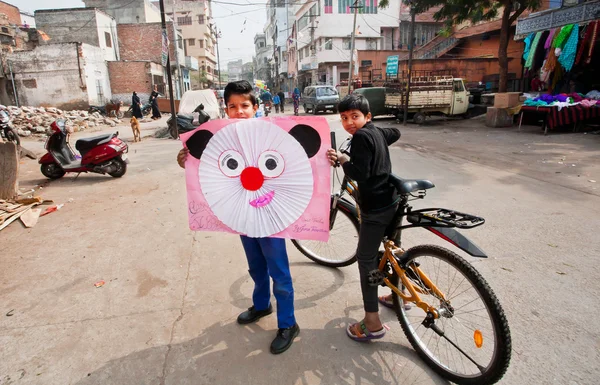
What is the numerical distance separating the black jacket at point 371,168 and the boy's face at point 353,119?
4cm

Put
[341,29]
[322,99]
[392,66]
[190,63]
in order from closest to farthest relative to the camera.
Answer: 1. [392,66]
2. [322,99]
3. [341,29]
4. [190,63]

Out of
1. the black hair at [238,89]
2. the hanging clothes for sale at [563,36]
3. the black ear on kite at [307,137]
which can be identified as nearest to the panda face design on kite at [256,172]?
the black ear on kite at [307,137]

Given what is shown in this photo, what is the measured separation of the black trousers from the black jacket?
5 centimetres

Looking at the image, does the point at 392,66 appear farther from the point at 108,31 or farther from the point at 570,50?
the point at 108,31

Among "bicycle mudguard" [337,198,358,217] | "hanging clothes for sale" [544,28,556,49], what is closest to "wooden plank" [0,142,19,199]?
"bicycle mudguard" [337,198,358,217]

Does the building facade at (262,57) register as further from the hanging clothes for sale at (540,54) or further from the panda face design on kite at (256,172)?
the panda face design on kite at (256,172)

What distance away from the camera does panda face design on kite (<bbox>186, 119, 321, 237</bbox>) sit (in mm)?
2021

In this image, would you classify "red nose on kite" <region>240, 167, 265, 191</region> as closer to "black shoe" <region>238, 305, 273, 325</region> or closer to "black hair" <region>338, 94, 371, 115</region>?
"black hair" <region>338, 94, 371, 115</region>

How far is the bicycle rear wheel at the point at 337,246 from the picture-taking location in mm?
3215

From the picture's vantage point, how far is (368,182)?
209 cm

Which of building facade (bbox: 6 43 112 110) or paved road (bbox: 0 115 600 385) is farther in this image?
building facade (bbox: 6 43 112 110)

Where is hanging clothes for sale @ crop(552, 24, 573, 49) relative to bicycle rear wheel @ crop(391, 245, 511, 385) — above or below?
above

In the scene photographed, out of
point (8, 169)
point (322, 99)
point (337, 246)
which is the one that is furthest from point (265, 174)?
point (322, 99)

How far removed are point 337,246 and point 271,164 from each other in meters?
1.64
